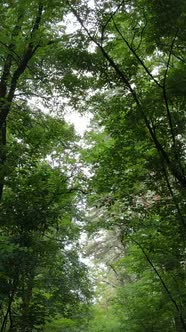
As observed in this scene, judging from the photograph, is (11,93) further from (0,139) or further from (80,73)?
(80,73)

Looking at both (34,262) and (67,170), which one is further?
(67,170)

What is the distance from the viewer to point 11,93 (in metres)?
8.15

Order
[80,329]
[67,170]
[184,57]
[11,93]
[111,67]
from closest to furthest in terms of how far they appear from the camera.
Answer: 1. [111,67]
2. [184,57]
3. [11,93]
4. [67,170]
5. [80,329]

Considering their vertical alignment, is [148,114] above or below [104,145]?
below

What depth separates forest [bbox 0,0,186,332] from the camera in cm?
568

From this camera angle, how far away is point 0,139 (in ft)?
22.9

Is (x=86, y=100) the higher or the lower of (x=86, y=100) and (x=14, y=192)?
the higher

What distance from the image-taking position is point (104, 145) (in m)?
8.87

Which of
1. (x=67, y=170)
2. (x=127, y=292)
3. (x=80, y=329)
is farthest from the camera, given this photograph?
(x=80, y=329)

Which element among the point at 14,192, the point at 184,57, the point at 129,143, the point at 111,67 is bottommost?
the point at 14,192

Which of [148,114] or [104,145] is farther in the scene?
[104,145]

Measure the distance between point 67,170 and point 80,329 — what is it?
586cm

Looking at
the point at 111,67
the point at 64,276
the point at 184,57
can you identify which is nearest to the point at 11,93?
the point at 111,67

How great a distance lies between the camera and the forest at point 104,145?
568 centimetres
